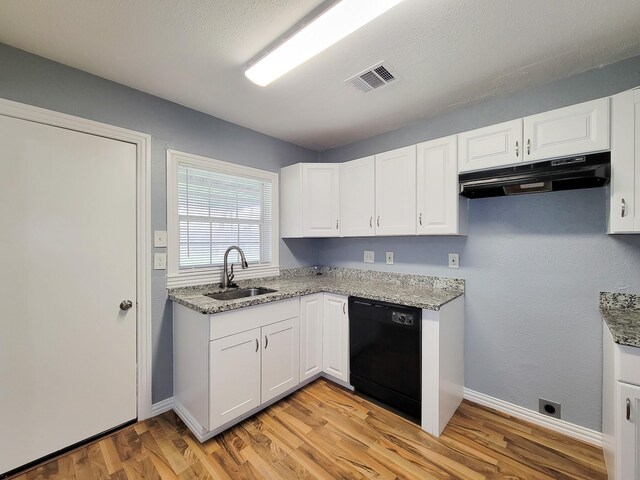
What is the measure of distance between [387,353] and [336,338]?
51cm

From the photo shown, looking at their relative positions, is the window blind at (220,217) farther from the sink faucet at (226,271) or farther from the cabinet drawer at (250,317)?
the cabinet drawer at (250,317)

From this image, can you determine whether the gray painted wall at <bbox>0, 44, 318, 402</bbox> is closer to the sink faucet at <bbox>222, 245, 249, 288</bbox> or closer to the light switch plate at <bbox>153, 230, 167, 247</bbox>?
the light switch plate at <bbox>153, 230, 167, 247</bbox>

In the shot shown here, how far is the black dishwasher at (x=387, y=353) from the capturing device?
1.96 m

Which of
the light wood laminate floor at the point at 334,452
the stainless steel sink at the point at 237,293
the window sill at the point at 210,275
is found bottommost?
the light wood laminate floor at the point at 334,452

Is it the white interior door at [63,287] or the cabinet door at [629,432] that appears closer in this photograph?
the cabinet door at [629,432]

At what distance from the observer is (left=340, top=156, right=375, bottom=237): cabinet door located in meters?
2.59

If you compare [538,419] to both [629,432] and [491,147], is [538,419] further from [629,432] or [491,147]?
[491,147]

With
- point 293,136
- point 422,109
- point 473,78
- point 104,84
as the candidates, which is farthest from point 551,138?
point 104,84

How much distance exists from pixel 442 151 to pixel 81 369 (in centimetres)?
300

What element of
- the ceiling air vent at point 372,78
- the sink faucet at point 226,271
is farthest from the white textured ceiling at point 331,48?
the sink faucet at point 226,271

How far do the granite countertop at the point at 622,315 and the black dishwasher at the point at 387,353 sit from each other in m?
0.98

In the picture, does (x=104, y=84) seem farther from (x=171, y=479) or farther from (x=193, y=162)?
(x=171, y=479)

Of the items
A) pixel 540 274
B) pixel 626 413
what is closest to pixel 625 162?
pixel 540 274

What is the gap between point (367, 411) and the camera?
2129 millimetres
